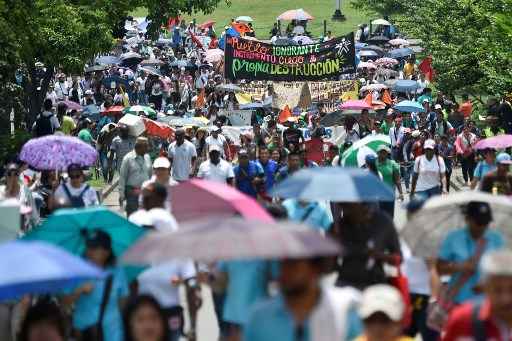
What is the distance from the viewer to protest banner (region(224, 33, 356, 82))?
42156 mm

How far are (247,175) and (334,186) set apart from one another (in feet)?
28.9

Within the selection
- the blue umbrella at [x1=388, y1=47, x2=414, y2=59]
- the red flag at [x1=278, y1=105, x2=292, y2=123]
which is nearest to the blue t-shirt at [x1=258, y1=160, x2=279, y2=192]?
the red flag at [x1=278, y1=105, x2=292, y2=123]

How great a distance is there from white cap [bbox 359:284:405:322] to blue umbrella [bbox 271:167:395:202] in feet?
10.4

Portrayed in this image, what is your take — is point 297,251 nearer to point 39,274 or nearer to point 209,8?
point 39,274

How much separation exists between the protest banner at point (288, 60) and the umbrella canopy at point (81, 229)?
3035 cm

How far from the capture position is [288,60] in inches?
1682

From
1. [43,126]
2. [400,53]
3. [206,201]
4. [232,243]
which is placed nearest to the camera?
[232,243]

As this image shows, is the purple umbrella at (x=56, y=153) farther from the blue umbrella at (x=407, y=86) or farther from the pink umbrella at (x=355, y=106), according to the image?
the blue umbrella at (x=407, y=86)

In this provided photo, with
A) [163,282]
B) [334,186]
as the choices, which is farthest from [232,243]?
[334,186]

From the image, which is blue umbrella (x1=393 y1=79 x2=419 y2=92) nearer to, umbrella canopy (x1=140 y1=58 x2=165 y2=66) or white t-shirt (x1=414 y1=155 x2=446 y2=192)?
umbrella canopy (x1=140 y1=58 x2=165 y2=66)

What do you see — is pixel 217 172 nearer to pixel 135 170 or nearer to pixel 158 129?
pixel 135 170

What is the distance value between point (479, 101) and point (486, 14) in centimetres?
805

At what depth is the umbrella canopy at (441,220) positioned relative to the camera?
10883 mm

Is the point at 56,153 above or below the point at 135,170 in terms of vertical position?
above
